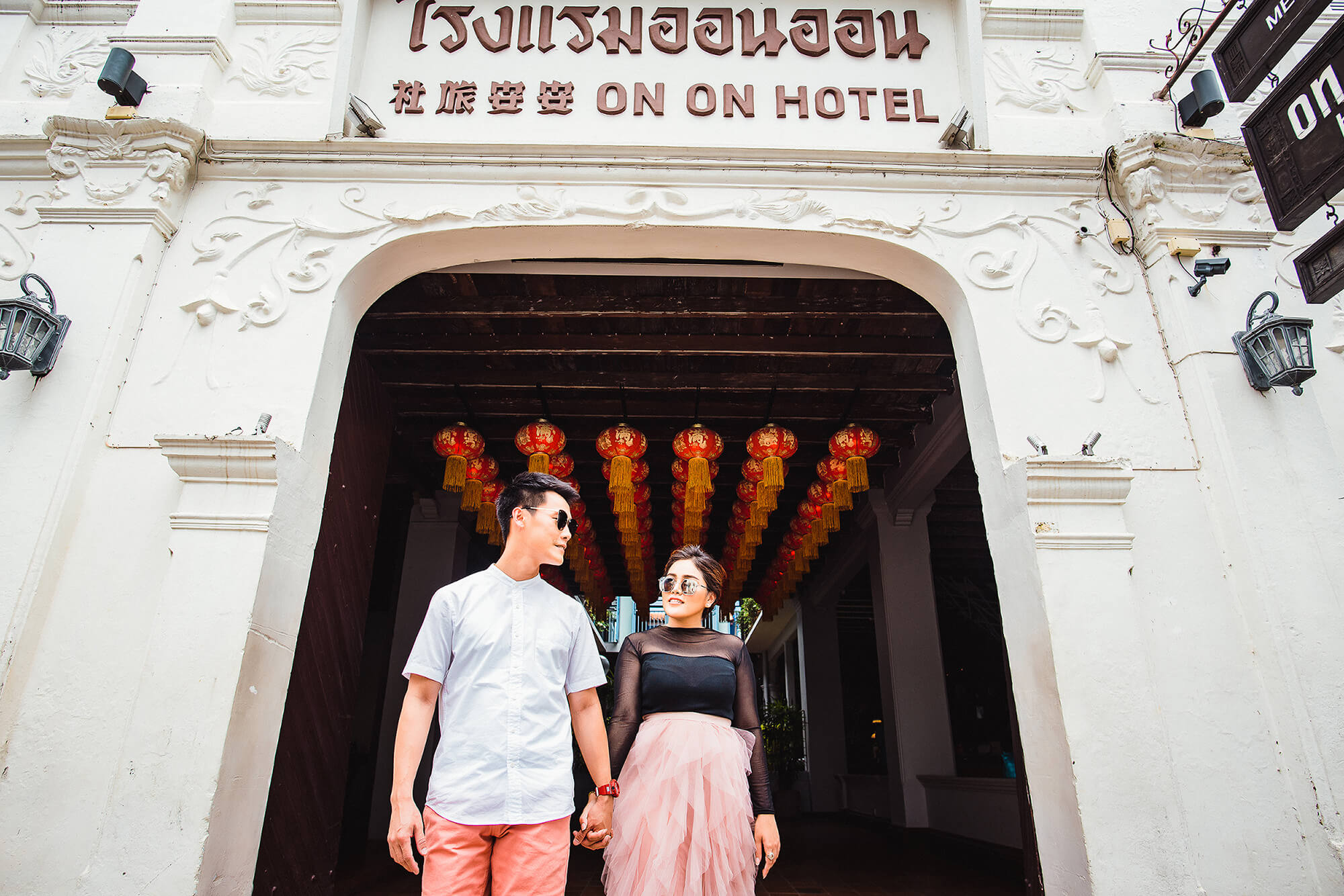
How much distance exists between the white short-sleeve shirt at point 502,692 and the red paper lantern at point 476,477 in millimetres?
3616

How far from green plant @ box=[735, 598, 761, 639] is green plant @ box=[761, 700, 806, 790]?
2.20 metres

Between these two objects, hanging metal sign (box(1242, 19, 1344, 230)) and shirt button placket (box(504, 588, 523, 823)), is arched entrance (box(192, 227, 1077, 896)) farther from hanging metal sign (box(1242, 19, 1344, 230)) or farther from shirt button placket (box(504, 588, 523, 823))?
shirt button placket (box(504, 588, 523, 823))

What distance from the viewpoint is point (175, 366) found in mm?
3285

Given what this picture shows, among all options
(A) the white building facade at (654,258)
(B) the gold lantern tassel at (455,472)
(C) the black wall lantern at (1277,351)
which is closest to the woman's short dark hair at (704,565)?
(A) the white building facade at (654,258)

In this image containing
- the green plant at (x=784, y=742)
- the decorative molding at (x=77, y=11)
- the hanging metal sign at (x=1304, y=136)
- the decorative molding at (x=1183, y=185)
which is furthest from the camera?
the green plant at (x=784, y=742)

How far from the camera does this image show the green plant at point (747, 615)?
14758 mm

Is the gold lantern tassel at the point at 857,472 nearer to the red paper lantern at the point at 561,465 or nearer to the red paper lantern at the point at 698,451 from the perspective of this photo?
the red paper lantern at the point at 698,451

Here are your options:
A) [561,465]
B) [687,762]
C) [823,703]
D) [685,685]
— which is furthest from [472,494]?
[823,703]

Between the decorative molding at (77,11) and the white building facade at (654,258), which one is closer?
the white building facade at (654,258)

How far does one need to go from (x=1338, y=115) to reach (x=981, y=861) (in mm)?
5336

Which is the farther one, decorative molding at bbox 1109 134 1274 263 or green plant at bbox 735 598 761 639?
green plant at bbox 735 598 761 639

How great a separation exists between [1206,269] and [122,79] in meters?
4.92

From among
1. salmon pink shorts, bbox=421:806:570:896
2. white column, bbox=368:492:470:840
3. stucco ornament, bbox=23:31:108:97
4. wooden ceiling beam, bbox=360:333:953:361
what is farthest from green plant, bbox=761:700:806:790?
stucco ornament, bbox=23:31:108:97

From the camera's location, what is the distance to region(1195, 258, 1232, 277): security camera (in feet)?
10.8
